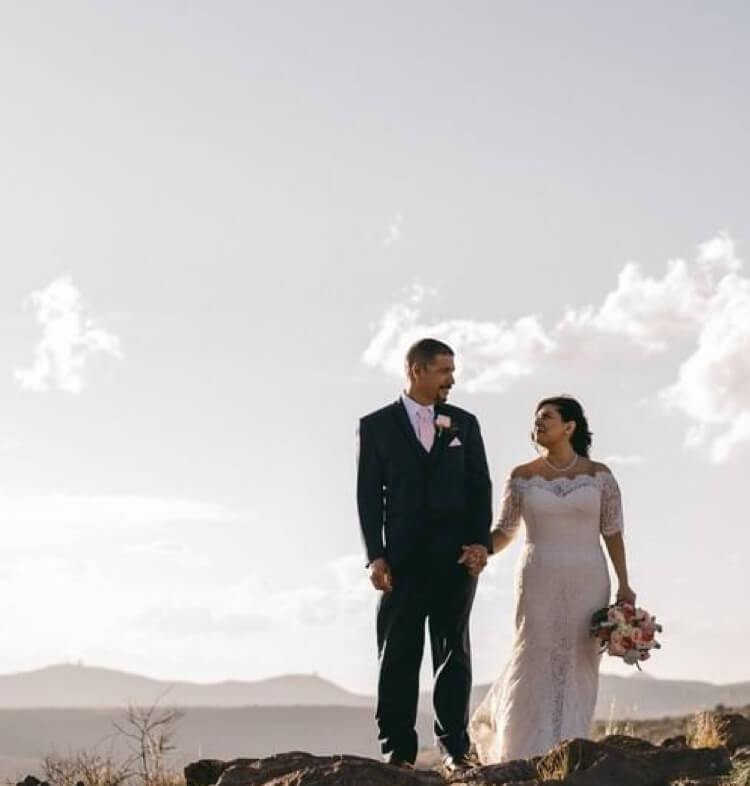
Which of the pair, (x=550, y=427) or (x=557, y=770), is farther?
(x=550, y=427)

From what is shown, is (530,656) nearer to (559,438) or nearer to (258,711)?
(559,438)

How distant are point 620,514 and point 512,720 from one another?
67.0 inches

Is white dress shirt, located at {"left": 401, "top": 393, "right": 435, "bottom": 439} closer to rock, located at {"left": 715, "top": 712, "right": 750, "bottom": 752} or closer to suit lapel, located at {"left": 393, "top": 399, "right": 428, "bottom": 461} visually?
suit lapel, located at {"left": 393, "top": 399, "right": 428, "bottom": 461}

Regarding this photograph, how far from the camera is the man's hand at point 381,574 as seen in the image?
32.6 feet

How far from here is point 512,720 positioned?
1149cm

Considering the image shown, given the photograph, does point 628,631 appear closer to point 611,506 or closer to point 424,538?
point 611,506

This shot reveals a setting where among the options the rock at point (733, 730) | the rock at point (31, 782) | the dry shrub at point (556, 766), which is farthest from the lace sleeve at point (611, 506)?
the rock at point (31, 782)

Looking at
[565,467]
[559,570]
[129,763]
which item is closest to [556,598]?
[559,570]

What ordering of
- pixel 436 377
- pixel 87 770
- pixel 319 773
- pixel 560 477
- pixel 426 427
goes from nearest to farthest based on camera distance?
pixel 319 773 < pixel 436 377 < pixel 426 427 < pixel 87 770 < pixel 560 477

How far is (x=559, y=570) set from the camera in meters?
11.3

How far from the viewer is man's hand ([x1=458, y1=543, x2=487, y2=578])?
994 cm

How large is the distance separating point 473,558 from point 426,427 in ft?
2.96

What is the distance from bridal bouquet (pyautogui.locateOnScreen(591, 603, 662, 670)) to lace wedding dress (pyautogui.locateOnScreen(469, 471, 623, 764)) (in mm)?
297

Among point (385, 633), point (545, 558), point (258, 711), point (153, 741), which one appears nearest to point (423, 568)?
point (385, 633)
